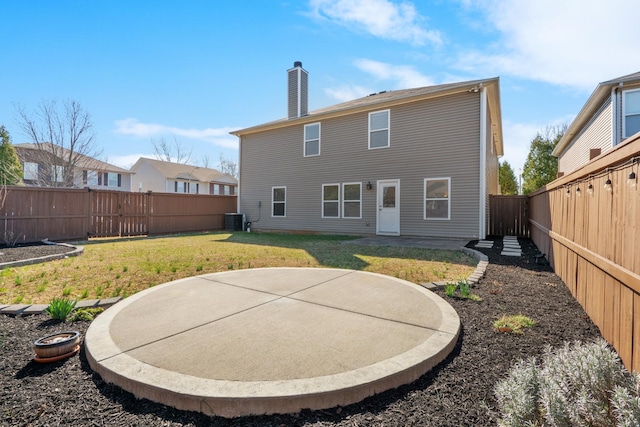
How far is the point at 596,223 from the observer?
2908 millimetres

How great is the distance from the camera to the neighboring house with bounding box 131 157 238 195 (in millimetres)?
29859

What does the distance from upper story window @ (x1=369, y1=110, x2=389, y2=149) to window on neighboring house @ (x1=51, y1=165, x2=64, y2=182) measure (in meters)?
20.0

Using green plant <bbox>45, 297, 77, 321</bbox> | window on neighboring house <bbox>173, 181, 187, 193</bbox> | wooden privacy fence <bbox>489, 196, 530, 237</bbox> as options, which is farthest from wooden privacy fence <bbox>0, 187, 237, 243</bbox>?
window on neighboring house <bbox>173, 181, 187, 193</bbox>

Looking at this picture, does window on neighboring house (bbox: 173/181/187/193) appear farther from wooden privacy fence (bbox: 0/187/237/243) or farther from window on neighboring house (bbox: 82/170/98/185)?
wooden privacy fence (bbox: 0/187/237/243)

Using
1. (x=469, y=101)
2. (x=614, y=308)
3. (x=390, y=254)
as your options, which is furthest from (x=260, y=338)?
(x=469, y=101)

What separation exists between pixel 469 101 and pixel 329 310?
941 cm

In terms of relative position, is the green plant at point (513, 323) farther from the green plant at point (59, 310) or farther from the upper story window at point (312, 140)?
the upper story window at point (312, 140)

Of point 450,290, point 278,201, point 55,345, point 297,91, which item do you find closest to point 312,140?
point 297,91

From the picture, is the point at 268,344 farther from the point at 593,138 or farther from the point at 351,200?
the point at 593,138

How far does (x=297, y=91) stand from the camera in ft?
46.4

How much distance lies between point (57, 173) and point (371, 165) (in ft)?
68.2

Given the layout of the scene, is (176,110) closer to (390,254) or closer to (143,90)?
(143,90)

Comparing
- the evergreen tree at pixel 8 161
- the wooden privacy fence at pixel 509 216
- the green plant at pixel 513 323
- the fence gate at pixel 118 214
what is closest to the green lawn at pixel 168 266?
the green plant at pixel 513 323

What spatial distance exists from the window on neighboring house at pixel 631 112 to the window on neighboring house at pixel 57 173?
91.5 ft
